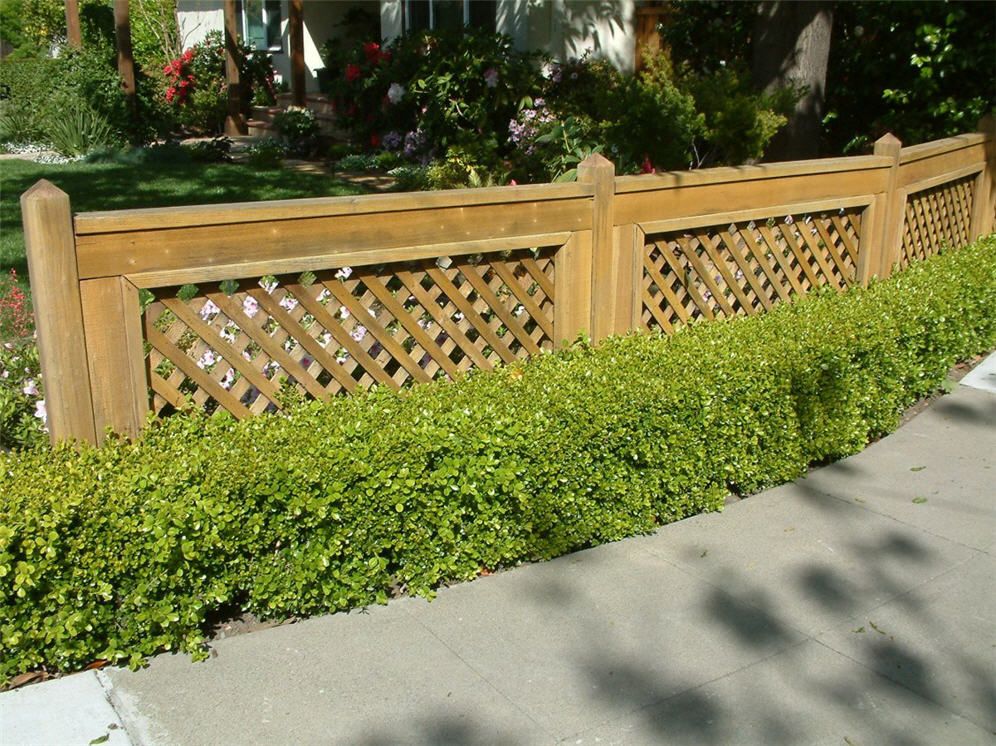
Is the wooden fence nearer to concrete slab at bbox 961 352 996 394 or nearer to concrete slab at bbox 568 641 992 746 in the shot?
concrete slab at bbox 961 352 996 394

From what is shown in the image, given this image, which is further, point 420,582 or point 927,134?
point 927,134

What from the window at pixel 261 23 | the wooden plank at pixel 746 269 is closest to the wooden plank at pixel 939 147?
the wooden plank at pixel 746 269

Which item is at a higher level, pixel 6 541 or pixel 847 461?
pixel 6 541

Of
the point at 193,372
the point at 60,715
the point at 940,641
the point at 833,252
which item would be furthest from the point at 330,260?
the point at 833,252

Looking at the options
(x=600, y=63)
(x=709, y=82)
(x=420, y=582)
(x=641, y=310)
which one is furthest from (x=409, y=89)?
(x=420, y=582)

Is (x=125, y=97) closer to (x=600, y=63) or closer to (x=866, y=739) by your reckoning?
(x=600, y=63)

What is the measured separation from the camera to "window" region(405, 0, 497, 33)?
1339cm

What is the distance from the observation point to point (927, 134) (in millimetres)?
10414

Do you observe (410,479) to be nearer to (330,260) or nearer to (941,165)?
(330,260)

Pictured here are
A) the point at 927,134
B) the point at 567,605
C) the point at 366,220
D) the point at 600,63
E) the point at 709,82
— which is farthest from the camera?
the point at 600,63

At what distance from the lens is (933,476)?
525 centimetres

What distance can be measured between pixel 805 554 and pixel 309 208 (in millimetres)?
2466

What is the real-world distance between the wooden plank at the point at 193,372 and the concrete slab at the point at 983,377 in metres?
4.54

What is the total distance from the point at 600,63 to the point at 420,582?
896cm
